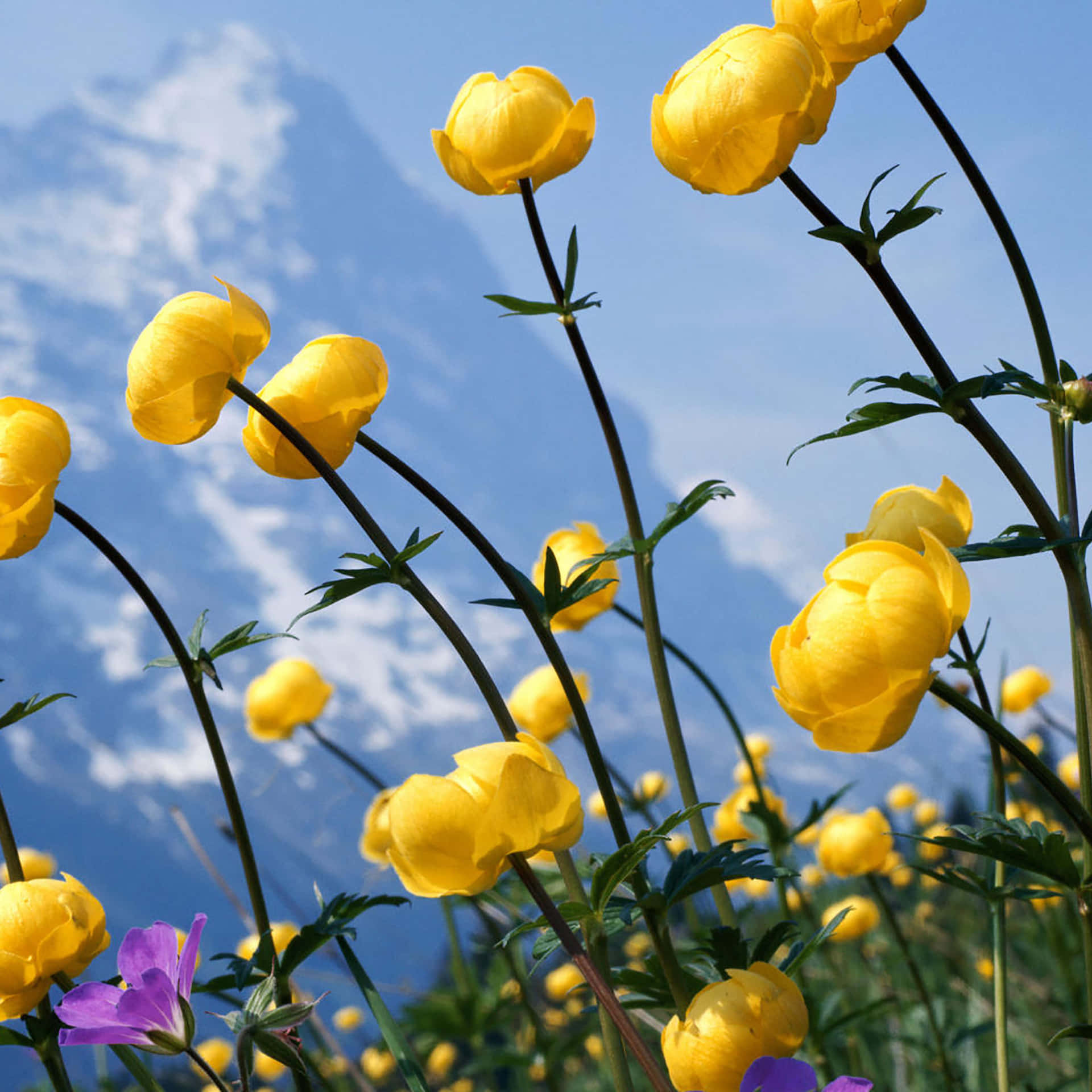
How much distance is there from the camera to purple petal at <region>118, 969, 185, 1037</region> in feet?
2.02

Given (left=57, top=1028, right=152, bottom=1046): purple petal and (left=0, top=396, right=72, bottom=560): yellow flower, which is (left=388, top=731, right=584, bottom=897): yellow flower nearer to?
(left=57, top=1028, right=152, bottom=1046): purple petal

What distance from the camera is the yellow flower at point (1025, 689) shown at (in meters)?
2.42

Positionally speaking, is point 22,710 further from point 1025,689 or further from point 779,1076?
point 1025,689

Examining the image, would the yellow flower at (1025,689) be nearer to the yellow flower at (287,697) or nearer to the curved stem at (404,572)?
the yellow flower at (287,697)

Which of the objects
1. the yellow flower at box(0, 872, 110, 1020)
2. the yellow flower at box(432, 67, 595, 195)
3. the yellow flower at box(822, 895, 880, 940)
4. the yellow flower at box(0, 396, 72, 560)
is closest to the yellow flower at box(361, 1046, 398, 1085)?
the yellow flower at box(822, 895, 880, 940)

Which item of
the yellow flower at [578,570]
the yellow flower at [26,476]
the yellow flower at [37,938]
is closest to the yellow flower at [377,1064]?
the yellow flower at [578,570]

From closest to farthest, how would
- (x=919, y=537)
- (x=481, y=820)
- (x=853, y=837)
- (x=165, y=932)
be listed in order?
(x=481, y=820) < (x=165, y=932) < (x=919, y=537) < (x=853, y=837)

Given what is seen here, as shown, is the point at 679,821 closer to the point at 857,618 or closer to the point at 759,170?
the point at 857,618

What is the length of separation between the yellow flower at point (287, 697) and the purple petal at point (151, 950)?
3.85 ft

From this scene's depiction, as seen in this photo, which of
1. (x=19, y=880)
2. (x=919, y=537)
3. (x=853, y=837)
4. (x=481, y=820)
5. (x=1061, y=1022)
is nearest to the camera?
(x=481, y=820)

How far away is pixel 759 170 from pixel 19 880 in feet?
2.65

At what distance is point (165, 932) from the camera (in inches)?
26.6

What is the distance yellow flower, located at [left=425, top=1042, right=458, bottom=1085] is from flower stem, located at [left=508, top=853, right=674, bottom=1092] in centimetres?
273

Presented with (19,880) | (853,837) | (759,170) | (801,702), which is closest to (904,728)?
(801,702)
